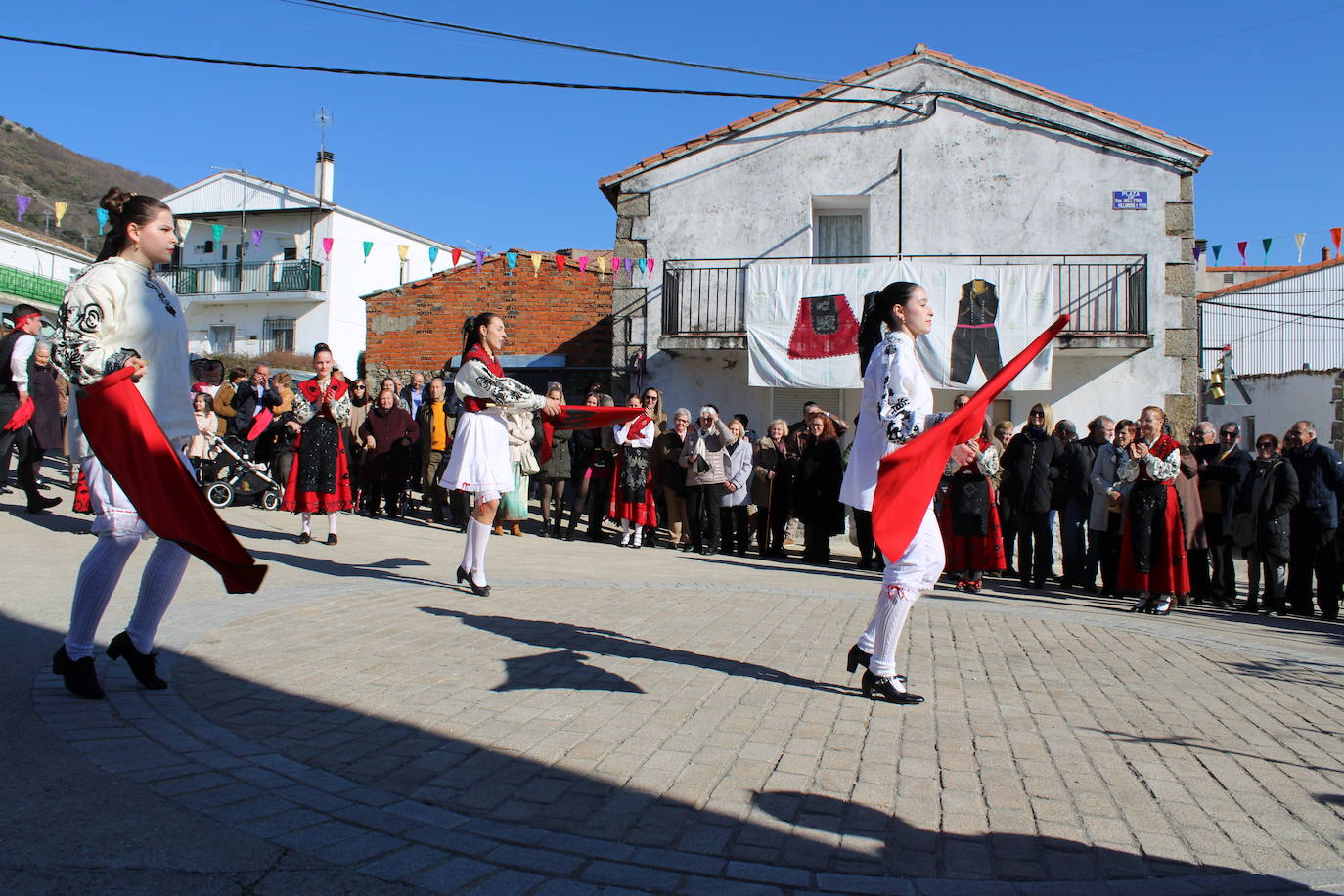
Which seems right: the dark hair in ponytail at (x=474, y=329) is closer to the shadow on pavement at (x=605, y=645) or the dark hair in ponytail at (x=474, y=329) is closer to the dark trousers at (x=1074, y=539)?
the shadow on pavement at (x=605, y=645)

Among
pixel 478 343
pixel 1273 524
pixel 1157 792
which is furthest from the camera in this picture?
pixel 1273 524

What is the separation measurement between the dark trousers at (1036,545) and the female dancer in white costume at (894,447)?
6.72m

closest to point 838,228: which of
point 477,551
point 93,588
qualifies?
point 477,551

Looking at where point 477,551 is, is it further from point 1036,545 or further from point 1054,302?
point 1054,302

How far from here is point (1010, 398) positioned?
56.2 feet

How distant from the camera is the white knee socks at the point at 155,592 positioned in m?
4.33

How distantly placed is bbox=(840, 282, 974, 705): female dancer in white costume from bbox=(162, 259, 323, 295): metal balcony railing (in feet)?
142

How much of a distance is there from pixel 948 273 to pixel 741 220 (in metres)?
3.98

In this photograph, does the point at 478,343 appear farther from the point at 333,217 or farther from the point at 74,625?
the point at 333,217

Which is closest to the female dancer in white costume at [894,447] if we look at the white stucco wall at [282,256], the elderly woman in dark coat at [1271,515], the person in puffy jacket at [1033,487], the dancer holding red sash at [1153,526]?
the dancer holding red sash at [1153,526]

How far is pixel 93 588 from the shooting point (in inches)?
165

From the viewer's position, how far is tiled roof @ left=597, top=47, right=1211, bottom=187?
17.0 meters

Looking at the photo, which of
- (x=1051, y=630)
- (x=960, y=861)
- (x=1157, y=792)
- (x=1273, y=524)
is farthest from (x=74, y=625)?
(x=1273, y=524)

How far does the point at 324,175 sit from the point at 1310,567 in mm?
43521
